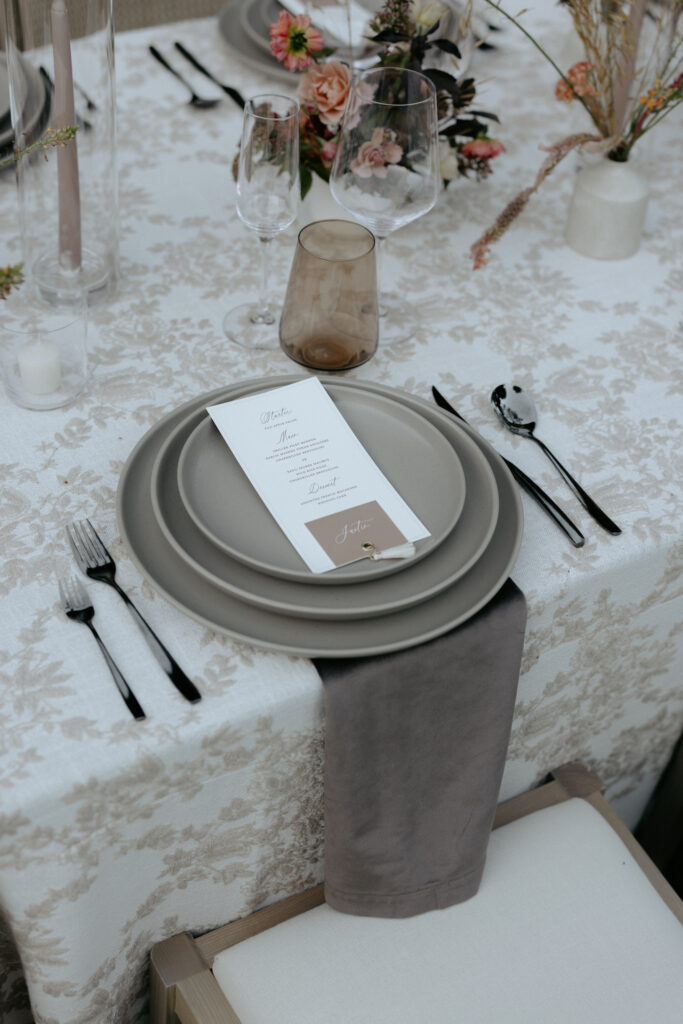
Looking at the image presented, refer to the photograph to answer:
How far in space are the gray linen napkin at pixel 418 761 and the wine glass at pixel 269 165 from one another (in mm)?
503

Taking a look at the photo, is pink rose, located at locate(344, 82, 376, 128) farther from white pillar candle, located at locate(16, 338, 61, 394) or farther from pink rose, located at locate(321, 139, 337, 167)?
white pillar candle, located at locate(16, 338, 61, 394)

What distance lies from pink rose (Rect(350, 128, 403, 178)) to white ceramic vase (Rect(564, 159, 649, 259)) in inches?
15.6

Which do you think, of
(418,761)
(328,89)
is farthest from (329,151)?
(418,761)

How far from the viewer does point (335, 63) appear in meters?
1.24

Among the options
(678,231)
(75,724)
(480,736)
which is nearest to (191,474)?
(75,724)

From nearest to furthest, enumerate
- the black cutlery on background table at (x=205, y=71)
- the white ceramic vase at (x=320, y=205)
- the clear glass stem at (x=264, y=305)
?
1. the clear glass stem at (x=264, y=305)
2. the white ceramic vase at (x=320, y=205)
3. the black cutlery on background table at (x=205, y=71)

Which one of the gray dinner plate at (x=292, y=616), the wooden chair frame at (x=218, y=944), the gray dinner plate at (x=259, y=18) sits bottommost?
the wooden chair frame at (x=218, y=944)

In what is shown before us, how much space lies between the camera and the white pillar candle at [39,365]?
108 cm

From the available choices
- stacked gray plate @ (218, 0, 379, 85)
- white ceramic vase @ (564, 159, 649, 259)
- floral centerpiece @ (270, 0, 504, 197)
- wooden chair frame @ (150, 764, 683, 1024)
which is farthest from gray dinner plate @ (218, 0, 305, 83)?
wooden chair frame @ (150, 764, 683, 1024)

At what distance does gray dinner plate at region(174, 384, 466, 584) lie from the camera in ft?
2.99

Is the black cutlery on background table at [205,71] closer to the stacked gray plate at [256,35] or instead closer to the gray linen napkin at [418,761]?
the stacked gray plate at [256,35]

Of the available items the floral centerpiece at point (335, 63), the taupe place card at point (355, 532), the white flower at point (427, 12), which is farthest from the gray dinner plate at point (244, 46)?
the taupe place card at point (355, 532)

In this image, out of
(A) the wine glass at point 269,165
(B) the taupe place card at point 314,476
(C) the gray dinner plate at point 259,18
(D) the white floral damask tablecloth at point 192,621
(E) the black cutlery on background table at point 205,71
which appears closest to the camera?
(D) the white floral damask tablecloth at point 192,621

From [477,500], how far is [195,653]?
1.03 ft
